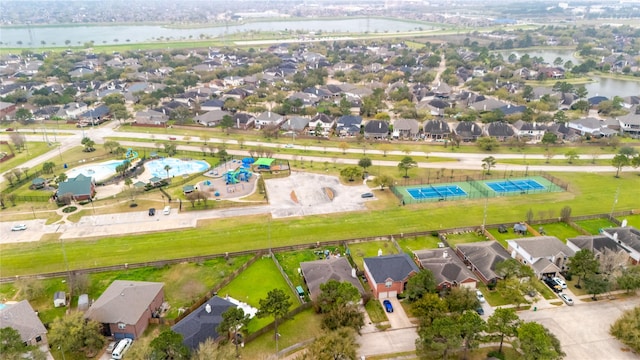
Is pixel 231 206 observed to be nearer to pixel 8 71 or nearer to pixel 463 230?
pixel 463 230

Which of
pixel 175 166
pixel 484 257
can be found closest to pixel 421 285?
pixel 484 257

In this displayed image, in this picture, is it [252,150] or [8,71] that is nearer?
[252,150]

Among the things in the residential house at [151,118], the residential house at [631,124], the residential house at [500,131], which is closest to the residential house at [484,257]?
the residential house at [500,131]

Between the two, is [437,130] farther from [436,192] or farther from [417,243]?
[417,243]

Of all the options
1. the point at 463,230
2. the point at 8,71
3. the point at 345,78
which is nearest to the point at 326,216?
the point at 463,230

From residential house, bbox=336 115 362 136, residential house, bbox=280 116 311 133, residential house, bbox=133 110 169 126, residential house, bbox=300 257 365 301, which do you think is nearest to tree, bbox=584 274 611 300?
residential house, bbox=300 257 365 301

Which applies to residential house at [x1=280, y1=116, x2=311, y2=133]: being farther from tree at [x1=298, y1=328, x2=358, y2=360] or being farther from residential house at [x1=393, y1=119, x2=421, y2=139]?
tree at [x1=298, y1=328, x2=358, y2=360]
